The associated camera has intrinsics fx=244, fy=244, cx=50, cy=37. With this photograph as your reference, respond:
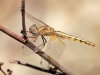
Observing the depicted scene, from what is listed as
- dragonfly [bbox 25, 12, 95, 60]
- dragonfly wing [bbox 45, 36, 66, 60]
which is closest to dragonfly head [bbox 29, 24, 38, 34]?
dragonfly [bbox 25, 12, 95, 60]

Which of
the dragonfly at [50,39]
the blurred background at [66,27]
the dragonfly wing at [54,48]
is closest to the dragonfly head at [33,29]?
the dragonfly at [50,39]

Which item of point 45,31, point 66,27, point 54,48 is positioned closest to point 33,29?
point 45,31

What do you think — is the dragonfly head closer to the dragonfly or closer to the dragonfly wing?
the dragonfly

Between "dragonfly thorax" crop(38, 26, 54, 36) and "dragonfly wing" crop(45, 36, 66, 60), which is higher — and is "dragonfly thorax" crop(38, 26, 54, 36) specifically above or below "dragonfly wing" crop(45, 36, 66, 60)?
above

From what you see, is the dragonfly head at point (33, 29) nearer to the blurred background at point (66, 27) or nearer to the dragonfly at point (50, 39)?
the dragonfly at point (50, 39)

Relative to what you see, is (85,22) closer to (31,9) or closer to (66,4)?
(66,4)

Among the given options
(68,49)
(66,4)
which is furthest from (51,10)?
(68,49)
